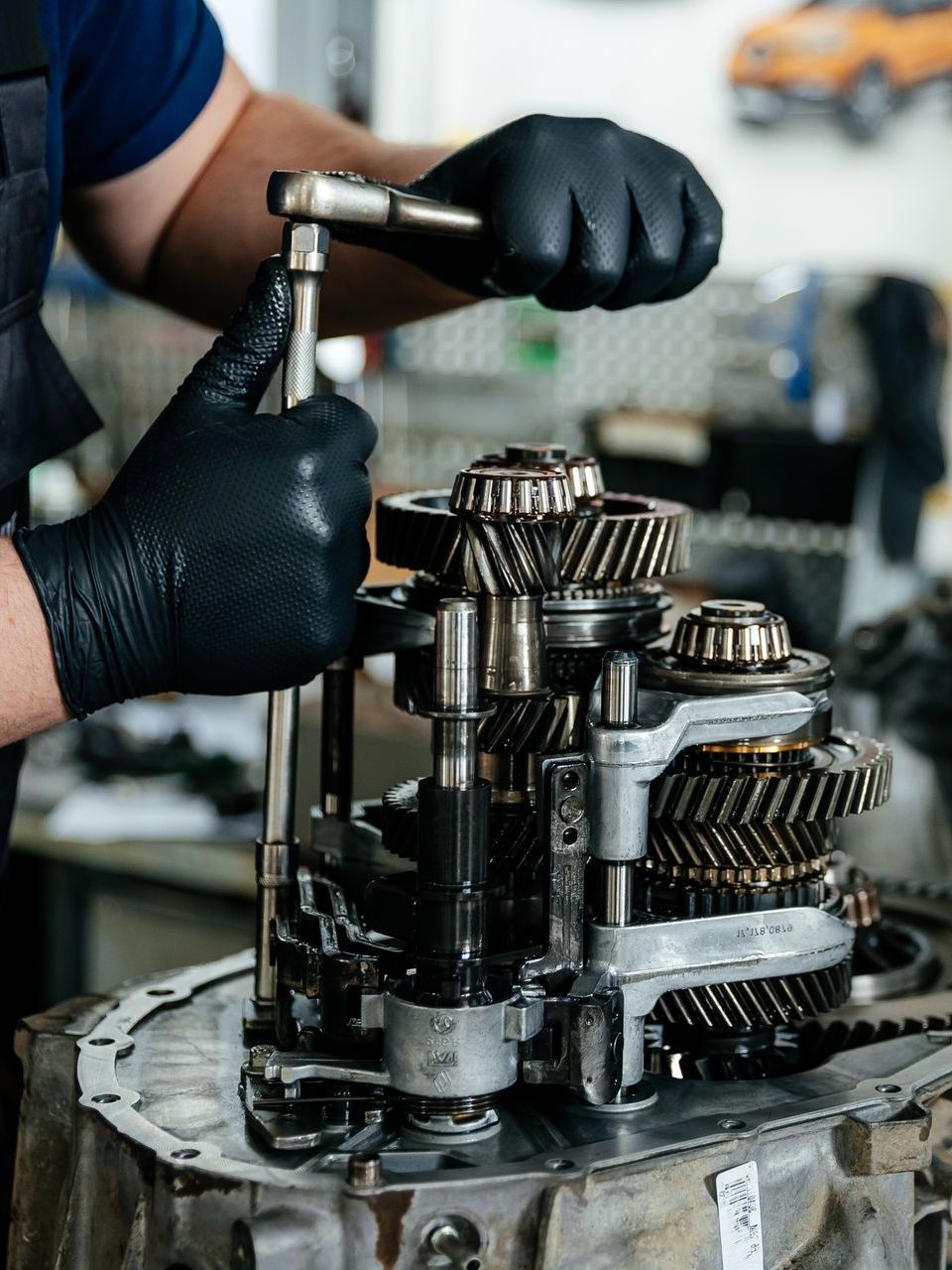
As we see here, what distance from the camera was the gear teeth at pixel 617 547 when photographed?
1.09 metres

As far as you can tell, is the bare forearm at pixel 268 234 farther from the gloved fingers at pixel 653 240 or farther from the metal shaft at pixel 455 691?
the metal shaft at pixel 455 691

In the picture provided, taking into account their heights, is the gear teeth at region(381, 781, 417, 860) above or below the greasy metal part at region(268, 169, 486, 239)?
below

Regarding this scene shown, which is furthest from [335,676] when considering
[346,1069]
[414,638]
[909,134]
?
[909,134]

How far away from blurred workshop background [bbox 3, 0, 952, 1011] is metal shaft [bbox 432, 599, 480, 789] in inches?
49.0

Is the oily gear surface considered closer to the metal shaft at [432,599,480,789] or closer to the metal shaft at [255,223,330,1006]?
the metal shaft at [255,223,330,1006]

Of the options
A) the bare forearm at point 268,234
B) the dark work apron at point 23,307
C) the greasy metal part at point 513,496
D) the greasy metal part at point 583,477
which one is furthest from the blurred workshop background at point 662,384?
the greasy metal part at point 513,496

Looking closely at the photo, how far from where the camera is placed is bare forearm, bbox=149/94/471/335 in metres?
1.55

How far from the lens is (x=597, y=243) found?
124cm

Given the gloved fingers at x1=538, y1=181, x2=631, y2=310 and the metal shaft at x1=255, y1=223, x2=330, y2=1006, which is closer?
the metal shaft at x1=255, y1=223, x2=330, y2=1006

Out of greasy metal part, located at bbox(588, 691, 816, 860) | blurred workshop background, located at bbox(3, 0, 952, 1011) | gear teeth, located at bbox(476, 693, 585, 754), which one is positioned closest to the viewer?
A: greasy metal part, located at bbox(588, 691, 816, 860)

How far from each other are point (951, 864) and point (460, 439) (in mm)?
2693

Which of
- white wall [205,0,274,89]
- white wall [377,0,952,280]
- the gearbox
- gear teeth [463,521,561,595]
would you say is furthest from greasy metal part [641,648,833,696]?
white wall [205,0,274,89]

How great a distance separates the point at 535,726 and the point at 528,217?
0.40m

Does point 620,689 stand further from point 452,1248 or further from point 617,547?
point 452,1248
